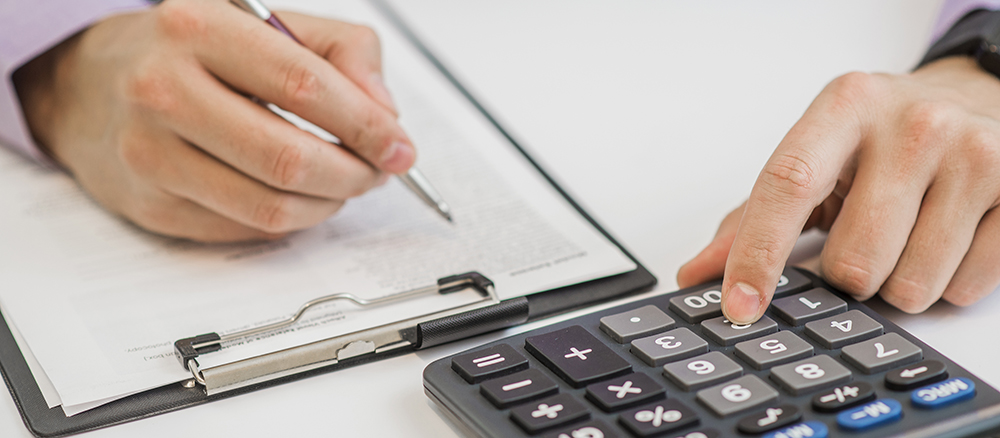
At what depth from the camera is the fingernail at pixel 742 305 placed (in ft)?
1.40

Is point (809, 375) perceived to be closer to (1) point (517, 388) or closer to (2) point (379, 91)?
(1) point (517, 388)

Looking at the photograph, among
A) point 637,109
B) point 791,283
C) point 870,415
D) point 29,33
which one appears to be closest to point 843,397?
point 870,415

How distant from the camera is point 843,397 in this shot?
36 centimetres

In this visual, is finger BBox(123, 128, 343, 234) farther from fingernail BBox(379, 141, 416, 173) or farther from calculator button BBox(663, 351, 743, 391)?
calculator button BBox(663, 351, 743, 391)

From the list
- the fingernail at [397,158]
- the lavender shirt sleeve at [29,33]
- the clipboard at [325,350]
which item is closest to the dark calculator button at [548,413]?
the clipboard at [325,350]

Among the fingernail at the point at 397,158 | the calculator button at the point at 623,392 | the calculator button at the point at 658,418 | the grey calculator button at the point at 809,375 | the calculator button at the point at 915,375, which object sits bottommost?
the calculator button at the point at 623,392

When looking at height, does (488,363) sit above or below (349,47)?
below

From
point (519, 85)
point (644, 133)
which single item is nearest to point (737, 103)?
point (644, 133)

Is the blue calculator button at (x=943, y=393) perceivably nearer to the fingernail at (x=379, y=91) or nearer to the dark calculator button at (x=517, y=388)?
the dark calculator button at (x=517, y=388)

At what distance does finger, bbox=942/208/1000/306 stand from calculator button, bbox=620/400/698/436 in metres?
0.24

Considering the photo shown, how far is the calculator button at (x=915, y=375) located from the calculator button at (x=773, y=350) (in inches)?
1.6

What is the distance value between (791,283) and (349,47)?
0.35m

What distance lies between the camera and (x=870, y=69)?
2.83ft

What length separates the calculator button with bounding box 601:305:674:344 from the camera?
0.42 m
